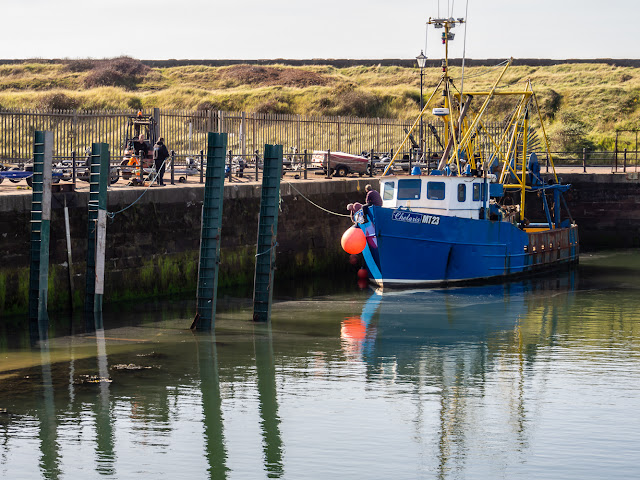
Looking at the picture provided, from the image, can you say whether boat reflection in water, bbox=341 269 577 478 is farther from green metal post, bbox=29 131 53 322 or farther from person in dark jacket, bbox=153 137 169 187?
person in dark jacket, bbox=153 137 169 187

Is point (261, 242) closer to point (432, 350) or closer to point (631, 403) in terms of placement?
point (432, 350)

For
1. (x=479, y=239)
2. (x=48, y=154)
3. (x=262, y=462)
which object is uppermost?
(x=48, y=154)

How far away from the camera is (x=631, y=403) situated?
15.0 metres

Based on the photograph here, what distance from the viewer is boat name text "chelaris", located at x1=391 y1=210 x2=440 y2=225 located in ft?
82.8

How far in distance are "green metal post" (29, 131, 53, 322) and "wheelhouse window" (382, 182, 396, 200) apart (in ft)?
33.0

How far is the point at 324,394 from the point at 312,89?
56475 mm

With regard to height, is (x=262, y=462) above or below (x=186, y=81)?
below

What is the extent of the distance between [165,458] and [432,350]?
288 inches

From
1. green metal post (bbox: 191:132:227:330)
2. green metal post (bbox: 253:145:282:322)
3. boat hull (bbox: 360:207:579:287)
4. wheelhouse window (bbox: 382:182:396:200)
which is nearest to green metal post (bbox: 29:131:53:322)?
green metal post (bbox: 191:132:227:330)

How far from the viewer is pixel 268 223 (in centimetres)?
1969

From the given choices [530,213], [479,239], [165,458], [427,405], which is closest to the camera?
[165,458]

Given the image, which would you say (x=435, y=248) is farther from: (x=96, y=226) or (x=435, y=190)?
(x=96, y=226)

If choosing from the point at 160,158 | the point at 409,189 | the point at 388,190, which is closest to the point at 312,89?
the point at 388,190

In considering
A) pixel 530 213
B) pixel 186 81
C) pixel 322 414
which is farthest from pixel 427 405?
pixel 186 81
